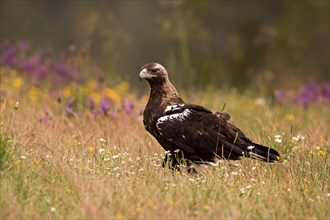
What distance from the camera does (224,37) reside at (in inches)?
827

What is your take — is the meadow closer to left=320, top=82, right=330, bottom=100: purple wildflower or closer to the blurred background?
left=320, top=82, right=330, bottom=100: purple wildflower

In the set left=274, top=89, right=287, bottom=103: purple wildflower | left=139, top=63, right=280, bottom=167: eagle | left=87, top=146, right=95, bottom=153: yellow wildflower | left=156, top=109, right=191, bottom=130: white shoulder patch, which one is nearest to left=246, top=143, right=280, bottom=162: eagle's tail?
left=139, top=63, right=280, bottom=167: eagle

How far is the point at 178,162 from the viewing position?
24.5 ft

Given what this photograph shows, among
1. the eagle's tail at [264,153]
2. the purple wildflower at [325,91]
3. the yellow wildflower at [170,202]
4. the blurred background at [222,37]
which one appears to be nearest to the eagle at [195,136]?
the eagle's tail at [264,153]

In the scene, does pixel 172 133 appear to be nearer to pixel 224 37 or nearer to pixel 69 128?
pixel 69 128

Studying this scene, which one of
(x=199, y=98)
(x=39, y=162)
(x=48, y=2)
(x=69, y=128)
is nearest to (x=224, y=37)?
(x=48, y=2)

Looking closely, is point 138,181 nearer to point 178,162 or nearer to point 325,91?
point 178,162

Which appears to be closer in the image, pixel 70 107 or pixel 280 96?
pixel 70 107

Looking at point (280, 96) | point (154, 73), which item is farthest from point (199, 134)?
point (280, 96)

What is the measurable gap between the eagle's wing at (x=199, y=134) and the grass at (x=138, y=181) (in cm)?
16

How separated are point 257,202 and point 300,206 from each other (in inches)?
11.8

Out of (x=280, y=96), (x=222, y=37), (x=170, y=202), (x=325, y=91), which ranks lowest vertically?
(x=170, y=202)

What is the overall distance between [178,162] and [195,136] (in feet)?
0.93

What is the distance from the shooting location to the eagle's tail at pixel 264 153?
727 cm
